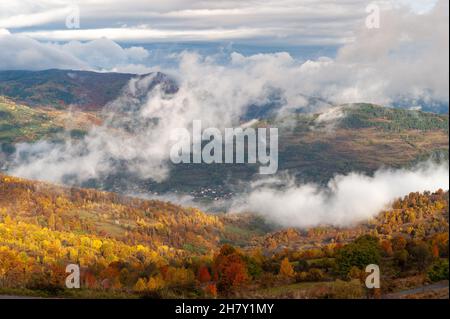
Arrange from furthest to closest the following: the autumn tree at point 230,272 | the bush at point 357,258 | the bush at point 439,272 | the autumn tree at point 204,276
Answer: the autumn tree at point 204,276 → the bush at point 357,258 → the autumn tree at point 230,272 → the bush at point 439,272

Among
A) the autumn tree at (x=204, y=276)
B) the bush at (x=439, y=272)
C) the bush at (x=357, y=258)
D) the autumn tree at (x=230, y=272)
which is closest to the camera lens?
the bush at (x=439, y=272)

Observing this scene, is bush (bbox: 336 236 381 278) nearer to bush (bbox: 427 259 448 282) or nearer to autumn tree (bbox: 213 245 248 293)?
autumn tree (bbox: 213 245 248 293)

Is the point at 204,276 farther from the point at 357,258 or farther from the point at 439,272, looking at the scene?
the point at 439,272

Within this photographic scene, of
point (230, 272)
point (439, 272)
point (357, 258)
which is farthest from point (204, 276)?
point (439, 272)

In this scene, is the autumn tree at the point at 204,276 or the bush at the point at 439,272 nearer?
the bush at the point at 439,272

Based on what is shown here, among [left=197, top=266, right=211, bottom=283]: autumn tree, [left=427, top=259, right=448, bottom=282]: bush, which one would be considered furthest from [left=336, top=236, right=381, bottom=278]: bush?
[left=197, top=266, right=211, bottom=283]: autumn tree

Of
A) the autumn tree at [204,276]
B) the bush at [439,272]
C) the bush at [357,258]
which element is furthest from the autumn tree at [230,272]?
the bush at [439,272]

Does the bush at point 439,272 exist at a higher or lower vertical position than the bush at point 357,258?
lower

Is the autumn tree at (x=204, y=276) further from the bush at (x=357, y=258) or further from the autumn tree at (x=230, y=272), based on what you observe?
the bush at (x=357, y=258)
